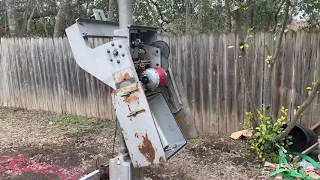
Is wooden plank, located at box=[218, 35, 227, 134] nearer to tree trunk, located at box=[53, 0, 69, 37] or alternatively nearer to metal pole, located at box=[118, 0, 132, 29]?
metal pole, located at box=[118, 0, 132, 29]

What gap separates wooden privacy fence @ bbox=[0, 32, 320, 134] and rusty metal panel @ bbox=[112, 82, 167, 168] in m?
1.63

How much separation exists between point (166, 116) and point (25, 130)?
12.3 ft

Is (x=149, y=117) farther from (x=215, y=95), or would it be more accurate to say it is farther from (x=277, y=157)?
(x=215, y=95)

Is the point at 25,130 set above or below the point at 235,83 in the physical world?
below

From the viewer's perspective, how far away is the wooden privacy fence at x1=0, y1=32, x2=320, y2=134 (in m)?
3.63

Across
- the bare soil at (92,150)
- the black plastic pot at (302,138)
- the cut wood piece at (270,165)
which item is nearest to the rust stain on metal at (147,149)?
the bare soil at (92,150)

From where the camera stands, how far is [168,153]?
5.96ft

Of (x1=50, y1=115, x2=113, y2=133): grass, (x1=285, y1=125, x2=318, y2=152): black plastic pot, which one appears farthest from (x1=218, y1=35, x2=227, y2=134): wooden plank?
(x1=50, y1=115, x2=113, y2=133): grass

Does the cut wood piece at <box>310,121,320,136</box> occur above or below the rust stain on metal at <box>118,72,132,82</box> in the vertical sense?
below

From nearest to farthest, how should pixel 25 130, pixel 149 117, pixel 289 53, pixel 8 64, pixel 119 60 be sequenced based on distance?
pixel 149 117, pixel 119 60, pixel 289 53, pixel 25 130, pixel 8 64

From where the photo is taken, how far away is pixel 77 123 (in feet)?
16.8

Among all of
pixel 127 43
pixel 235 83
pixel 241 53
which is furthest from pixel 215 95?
pixel 127 43

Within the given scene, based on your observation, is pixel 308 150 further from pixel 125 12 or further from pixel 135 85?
pixel 125 12

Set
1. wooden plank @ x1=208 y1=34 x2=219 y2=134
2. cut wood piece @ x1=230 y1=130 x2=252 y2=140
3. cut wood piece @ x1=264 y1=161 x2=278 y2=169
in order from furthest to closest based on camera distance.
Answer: wooden plank @ x1=208 y1=34 x2=219 y2=134 → cut wood piece @ x1=230 y1=130 x2=252 y2=140 → cut wood piece @ x1=264 y1=161 x2=278 y2=169
